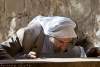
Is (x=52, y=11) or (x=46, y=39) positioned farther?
(x=52, y=11)

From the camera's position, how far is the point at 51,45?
7.75ft

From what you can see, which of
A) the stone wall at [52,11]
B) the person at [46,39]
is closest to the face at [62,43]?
the person at [46,39]

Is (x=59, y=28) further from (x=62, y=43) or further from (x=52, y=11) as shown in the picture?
(x=52, y=11)

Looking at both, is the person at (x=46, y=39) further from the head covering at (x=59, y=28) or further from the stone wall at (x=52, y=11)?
the stone wall at (x=52, y=11)

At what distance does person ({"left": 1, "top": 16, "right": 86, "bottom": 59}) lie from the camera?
7.25 ft

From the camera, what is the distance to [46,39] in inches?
93.3

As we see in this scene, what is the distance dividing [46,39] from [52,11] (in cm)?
207

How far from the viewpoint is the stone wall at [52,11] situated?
3.86m

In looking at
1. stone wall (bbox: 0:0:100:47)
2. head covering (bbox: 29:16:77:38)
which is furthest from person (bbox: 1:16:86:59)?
stone wall (bbox: 0:0:100:47)

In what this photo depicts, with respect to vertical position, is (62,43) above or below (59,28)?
below

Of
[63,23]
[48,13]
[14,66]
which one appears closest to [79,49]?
[63,23]

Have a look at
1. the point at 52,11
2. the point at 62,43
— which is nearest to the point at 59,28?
the point at 62,43

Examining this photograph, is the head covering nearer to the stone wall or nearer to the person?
the person

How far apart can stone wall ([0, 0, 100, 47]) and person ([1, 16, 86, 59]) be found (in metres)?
1.37
